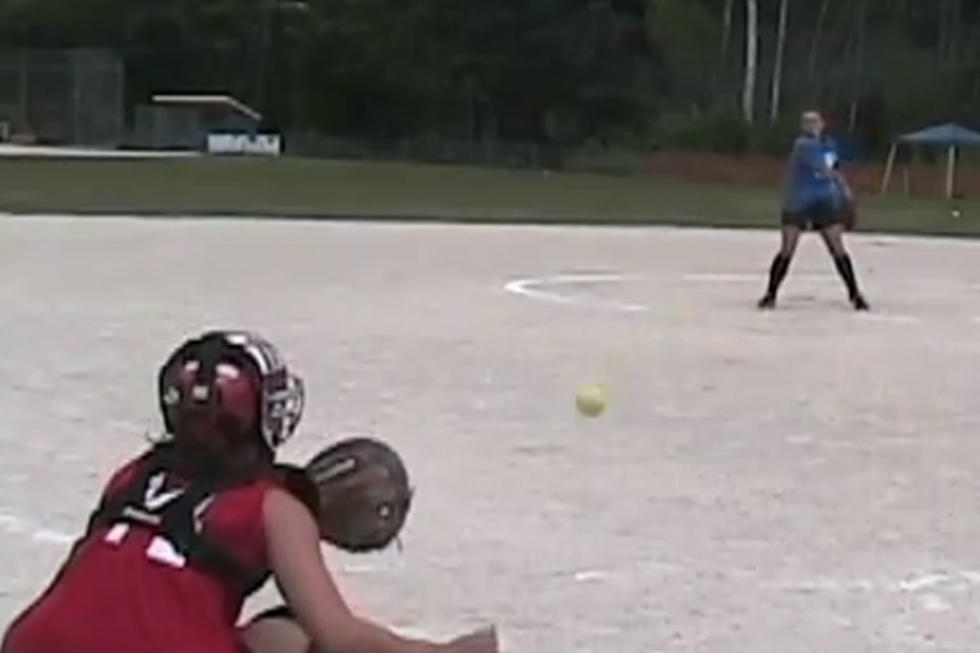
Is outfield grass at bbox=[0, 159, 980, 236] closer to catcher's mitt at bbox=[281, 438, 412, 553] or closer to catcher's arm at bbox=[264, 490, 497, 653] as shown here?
catcher's mitt at bbox=[281, 438, 412, 553]

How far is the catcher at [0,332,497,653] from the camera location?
12.9ft

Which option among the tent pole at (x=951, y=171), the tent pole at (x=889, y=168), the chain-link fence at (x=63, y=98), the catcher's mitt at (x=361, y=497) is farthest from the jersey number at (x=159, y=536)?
the chain-link fence at (x=63, y=98)

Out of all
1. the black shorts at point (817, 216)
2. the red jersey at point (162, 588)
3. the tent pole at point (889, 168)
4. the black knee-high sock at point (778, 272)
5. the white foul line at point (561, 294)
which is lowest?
the tent pole at point (889, 168)

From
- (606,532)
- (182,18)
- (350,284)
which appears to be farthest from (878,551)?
(182,18)

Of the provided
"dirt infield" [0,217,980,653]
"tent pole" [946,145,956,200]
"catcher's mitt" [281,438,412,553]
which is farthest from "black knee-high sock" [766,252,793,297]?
"tent pole" [946,145,956,200]

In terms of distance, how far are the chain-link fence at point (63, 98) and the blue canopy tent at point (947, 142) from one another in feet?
94.3

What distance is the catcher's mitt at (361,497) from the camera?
4.21 metres

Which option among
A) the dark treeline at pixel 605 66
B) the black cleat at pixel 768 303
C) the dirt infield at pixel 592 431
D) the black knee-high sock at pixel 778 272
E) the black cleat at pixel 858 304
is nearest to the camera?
the dirt infield at pixel 592 431

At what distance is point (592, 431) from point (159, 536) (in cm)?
816

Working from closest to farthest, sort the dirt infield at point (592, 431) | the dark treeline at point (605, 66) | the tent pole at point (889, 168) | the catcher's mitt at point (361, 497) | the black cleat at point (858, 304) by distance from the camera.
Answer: the catcher's mitt at point (361, 497)
the dirt infield at point (592, 431)
the black cleat at point (858, 304)
the tent pole at point (889, 168)
the dark treeline at point (605, 66)

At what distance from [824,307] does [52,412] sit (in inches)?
384

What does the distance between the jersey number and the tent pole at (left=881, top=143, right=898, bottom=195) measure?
57.3 meters

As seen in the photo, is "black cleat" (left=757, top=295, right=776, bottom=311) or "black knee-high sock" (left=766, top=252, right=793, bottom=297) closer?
"black knee-high sock" (left=766, top=252, right=793, bottom=297)

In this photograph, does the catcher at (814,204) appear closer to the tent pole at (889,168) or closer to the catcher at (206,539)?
the catcher at (206,539)
